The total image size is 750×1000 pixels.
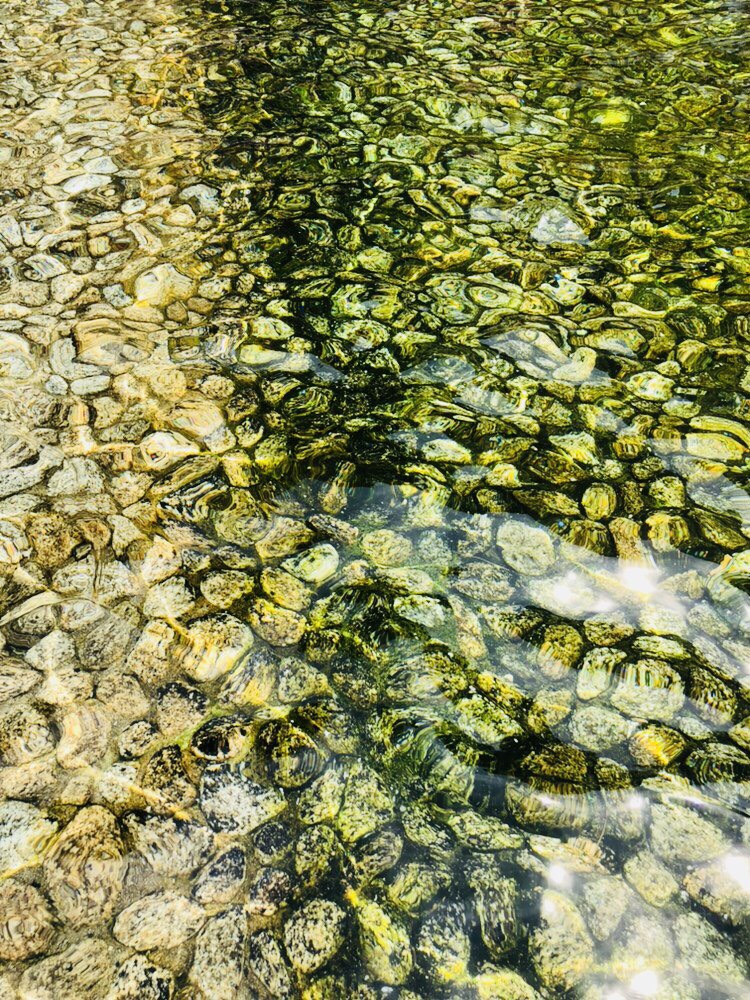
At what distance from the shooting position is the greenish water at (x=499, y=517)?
53.9 inches

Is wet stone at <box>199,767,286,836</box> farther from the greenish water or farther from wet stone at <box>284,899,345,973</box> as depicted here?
wet stone at <box>284,899,345,973</box>

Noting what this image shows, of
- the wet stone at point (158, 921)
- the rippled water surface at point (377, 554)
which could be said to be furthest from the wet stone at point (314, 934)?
the wet stone at point (158, 921)

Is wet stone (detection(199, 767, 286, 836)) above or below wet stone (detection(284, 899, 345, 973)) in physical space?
above

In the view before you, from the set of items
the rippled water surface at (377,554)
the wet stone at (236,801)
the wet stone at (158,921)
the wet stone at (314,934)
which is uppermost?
the rippled water surface at (377,554)

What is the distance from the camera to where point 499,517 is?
6.61 ft

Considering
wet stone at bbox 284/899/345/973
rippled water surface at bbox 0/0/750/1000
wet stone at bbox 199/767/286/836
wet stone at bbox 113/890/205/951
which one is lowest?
wet stone at bbox 113/890/205/951

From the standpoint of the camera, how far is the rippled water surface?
1.35 metres

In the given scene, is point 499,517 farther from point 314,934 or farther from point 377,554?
point 314,934

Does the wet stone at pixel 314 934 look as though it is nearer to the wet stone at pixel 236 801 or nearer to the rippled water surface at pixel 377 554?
the rippled water surface at pixel 377 554

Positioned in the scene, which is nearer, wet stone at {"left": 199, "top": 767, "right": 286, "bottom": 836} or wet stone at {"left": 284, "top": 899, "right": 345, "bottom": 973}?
wet stone at {"left": 284, "top": 899, "right": 345, "bottom": 973}

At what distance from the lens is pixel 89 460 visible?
214cm

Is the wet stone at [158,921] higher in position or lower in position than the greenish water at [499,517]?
lower

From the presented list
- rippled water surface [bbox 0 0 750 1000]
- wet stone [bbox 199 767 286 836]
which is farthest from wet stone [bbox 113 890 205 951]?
wet stone [bbox 199 767 286 836]

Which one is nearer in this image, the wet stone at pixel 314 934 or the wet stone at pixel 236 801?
the wet stone at pixel 314 934
